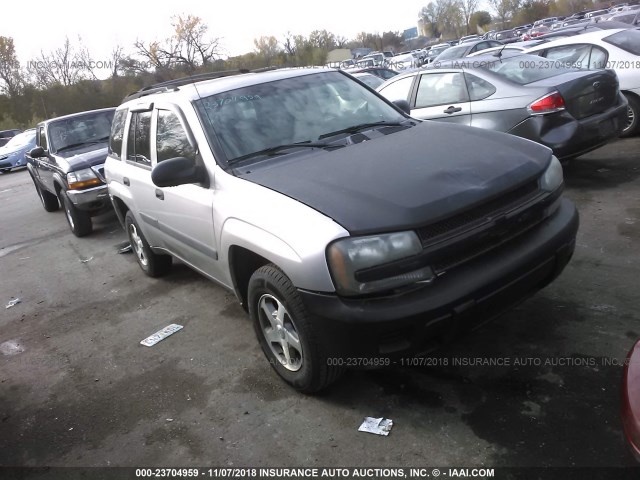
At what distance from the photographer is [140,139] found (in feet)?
15.6

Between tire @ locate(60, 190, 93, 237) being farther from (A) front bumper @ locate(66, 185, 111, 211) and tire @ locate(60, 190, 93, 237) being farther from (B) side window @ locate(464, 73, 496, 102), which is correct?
(B) side window @ locate(464, 73, 496, 102)

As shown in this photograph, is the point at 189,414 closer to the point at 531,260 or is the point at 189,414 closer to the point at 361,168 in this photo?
the point at 361,168

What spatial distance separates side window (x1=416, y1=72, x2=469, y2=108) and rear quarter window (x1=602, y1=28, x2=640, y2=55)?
290 cm

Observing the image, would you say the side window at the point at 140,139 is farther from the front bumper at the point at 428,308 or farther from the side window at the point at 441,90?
the side window at the point at 441,90

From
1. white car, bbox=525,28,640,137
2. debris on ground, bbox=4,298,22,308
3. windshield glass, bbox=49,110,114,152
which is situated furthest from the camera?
windshield glass, bbox=49,110,114,152

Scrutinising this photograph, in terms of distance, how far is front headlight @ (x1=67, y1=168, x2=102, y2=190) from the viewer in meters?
7.94

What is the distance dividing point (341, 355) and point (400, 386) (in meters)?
0.67

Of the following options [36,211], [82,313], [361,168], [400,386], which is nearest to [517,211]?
[361,168]

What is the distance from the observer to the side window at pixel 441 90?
6688 mm

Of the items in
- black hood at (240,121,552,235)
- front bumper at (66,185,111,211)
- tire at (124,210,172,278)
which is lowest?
tire at (124,210,172,278)

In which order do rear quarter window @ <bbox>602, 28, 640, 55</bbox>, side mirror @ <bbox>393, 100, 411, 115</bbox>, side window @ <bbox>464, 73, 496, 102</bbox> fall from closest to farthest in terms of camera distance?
1. side mirror @ <bbox>393, 100, 411, 115</bbox>
2. side window @ <bbox>464, 73, 496, 102</bbox>
3. rear quarter window @ <bbox>602, 28, 640, 55</bbox>

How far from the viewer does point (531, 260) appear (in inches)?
114

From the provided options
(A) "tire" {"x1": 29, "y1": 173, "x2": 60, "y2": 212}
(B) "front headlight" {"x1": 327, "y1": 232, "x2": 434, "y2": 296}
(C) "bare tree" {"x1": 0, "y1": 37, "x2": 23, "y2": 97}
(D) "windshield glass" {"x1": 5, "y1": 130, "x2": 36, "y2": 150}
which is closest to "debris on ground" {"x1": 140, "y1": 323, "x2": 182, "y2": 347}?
(B) "front headlight" {"x1": 327, "y1": 232, "x2": 434, "y2": 296}

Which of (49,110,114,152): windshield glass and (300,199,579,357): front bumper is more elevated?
(49,110,114,152): windshield glass
